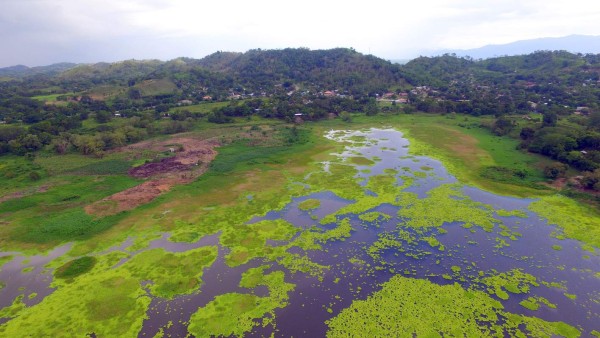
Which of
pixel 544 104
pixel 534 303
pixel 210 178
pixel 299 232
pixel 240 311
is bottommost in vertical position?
pixel 240 311

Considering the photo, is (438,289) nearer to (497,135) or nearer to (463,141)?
(463,141)

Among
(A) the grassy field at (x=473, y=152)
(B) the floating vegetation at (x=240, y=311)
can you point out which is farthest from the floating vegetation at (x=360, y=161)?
(B) the floating vegetation at (x=240, y=311)

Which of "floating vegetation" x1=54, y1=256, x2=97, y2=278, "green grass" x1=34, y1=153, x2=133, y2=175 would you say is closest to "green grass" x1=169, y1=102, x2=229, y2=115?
"green grass" x1=34, y1=153, x2=133, y2=175

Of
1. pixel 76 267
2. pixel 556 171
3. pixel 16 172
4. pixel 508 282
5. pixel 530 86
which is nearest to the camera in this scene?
pixel 508 282

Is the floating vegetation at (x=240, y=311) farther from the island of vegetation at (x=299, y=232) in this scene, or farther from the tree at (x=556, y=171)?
the tree at (x=556, y=171)

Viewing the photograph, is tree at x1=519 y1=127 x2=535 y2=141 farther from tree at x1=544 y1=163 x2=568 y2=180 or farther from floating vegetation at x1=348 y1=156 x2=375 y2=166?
floating vegetation at x1=348 y1=156 x2=375 y2=166

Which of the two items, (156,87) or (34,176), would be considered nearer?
(34,176)

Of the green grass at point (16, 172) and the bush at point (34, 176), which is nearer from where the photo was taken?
the green grass at point (16, 172)

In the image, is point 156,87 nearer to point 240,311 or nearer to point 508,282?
point 240,311

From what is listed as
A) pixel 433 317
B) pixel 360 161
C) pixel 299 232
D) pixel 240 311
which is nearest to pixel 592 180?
pixel 360 161
